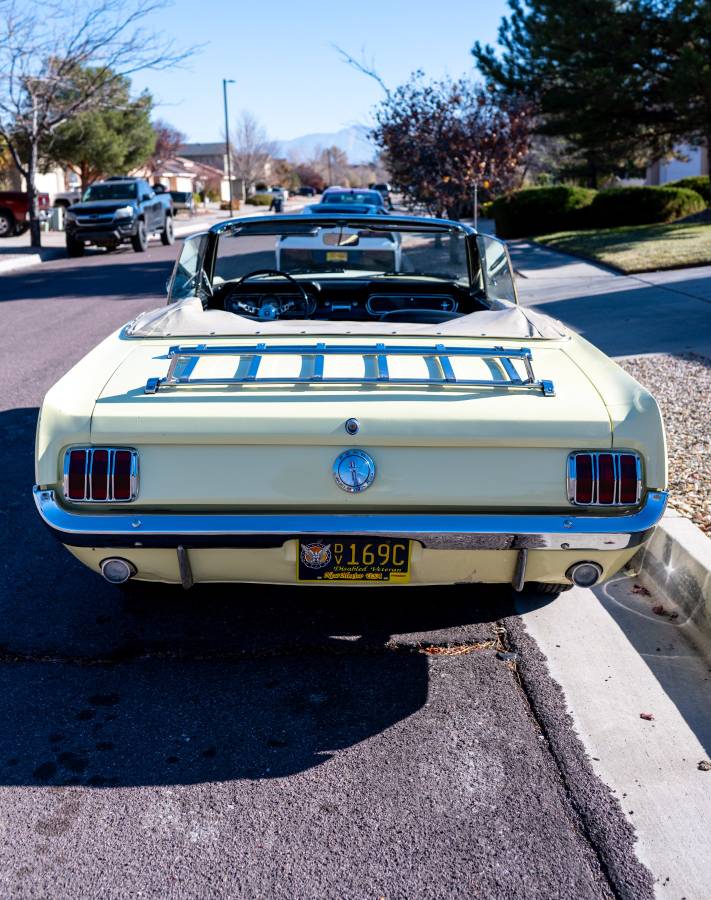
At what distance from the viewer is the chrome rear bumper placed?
3.30m

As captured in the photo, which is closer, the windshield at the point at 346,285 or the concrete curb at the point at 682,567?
the concrete curb at the point at 682,567

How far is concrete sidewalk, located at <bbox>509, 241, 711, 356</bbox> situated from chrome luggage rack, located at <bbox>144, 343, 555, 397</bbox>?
6.15 meters

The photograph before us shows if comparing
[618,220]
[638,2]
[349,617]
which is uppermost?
[638,2]

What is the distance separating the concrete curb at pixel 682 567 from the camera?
410 centimetres

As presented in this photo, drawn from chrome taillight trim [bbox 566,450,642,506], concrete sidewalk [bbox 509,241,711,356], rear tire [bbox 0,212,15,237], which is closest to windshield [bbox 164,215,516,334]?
chrome taillight trim [bbox 566,450,642,506]

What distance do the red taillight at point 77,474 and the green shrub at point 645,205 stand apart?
77.3ft

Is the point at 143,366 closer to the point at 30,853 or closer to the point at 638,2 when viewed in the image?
the point at 30,853

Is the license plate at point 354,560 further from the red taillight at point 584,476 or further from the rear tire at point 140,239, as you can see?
the rear tire at point 140,239

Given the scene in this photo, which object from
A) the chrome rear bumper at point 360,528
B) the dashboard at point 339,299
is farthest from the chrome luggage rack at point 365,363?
the dashboard at point 339,299

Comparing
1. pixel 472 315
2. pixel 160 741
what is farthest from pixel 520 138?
pixel 160 741

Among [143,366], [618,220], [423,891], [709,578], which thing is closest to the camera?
[423,891]

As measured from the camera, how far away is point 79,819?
289 cm

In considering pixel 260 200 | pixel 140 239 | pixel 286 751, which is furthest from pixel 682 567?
pixel 260 200

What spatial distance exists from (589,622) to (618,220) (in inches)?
897
